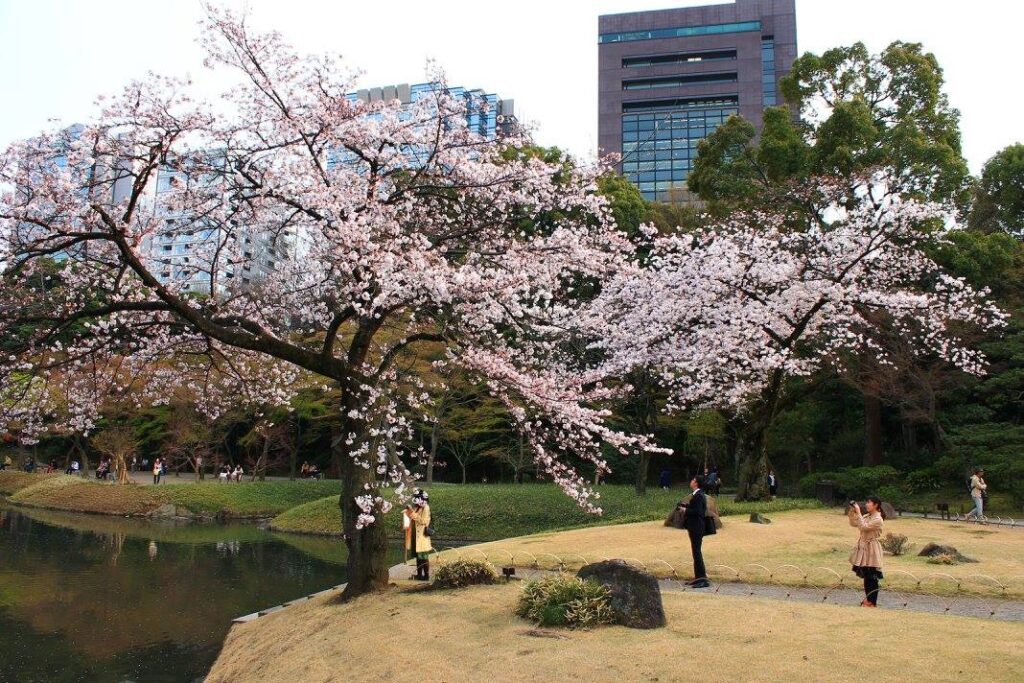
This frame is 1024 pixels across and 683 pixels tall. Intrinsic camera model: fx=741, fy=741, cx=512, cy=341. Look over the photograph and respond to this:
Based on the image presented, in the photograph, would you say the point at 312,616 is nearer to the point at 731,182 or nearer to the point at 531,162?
the point at 531,162

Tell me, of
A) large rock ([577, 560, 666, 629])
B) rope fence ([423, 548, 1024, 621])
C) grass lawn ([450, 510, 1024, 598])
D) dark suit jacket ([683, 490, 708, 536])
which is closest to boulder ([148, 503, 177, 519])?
grass lawn ([450, 510, 1024, 598])

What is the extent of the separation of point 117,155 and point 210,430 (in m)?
26.7

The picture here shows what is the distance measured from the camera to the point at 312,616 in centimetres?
1066

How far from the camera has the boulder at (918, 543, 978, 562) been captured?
11367 mm

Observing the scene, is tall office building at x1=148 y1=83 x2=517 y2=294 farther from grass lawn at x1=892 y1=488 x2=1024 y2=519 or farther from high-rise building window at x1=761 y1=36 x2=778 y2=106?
high-rise building window at x1=761 y1=36 x2=778 y2=106

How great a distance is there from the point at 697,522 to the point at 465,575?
11.2 feet

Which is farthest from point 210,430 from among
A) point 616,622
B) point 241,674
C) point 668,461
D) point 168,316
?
point 616,622

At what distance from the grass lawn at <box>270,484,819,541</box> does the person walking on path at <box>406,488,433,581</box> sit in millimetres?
10868

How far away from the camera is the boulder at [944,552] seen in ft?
37.3

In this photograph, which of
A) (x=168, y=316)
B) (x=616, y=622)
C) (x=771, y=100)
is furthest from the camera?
(x=771, y=100)

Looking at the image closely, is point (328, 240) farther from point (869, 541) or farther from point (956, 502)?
point (956, 502)

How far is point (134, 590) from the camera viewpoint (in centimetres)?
1550

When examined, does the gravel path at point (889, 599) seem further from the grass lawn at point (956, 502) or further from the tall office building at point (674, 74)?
the tall office building at point (674, 74)

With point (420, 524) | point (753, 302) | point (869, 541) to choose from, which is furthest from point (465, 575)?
point (753, 302)
